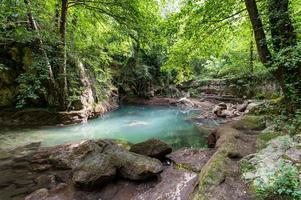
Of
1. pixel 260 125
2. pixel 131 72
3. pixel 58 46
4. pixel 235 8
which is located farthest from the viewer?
pixel 131 72

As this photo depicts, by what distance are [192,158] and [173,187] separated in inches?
56.1

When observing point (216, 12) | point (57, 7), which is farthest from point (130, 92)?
point (216, 12)

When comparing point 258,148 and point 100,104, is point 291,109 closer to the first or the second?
point 258,148

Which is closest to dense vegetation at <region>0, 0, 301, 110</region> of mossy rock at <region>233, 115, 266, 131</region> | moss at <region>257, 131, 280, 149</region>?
moss at <region>257, 131, 280, 149</region>

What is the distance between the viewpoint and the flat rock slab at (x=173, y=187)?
379 centimetres

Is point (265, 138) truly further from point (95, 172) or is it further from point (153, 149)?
point (95, 172)

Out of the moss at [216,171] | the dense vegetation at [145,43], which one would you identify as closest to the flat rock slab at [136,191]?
the moss at [216,171]

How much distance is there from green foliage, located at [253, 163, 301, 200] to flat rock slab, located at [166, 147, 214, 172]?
2.01 meters

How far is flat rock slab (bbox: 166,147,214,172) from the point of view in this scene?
4.89 metres

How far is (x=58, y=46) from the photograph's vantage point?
9500mm

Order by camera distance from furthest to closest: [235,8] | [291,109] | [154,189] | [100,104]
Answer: [100,104] < [235,8] < [291,109] < [154,189]

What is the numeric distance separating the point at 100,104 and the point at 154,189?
35.5 feet

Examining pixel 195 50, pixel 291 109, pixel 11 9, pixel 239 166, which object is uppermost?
pixel 11 9

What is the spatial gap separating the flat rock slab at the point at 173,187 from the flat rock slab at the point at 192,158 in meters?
0.30
